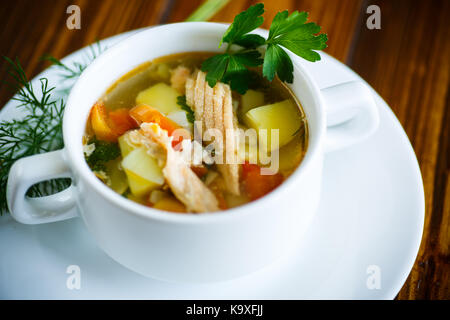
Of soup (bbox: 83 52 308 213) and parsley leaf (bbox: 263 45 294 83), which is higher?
parsley leaf (bbox: 263 45 294 83)

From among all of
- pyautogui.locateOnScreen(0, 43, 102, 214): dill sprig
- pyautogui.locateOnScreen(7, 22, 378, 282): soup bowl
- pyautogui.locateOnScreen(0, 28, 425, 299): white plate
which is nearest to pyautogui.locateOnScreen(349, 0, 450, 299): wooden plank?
pyautogui.locateOnScreen(0, 28, 425, 299): white plate

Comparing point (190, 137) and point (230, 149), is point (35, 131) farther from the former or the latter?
point (230, 149)

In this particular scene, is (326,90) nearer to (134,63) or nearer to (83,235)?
(134,63)

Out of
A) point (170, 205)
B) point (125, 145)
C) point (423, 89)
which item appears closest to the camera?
point (170, 205)

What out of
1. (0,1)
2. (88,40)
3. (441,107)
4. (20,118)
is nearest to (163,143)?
(20,118)

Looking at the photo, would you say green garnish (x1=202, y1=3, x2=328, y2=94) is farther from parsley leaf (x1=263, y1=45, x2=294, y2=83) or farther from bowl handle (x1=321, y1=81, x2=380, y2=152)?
bowl handle (x1=321, y1=81, x2=380, y2=152)

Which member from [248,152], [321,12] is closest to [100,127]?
[248,152]
